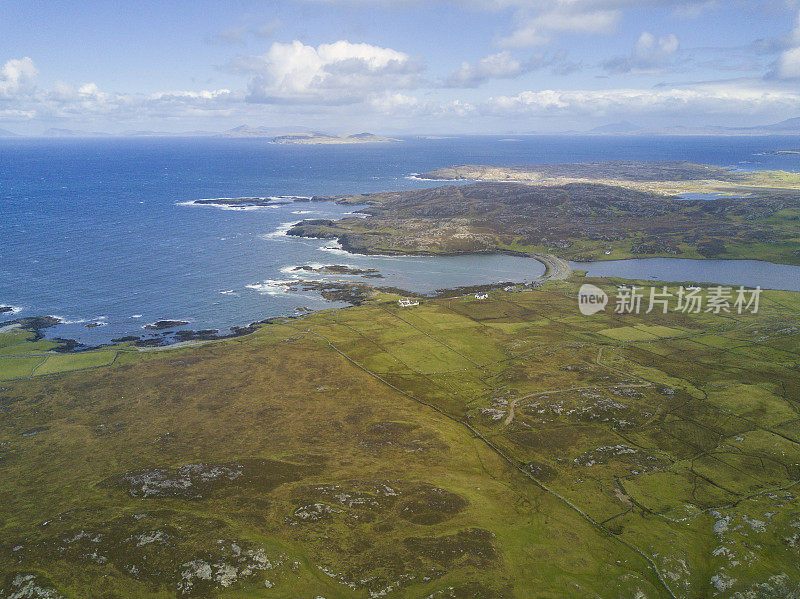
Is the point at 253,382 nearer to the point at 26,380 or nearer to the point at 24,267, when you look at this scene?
the point at 26,380

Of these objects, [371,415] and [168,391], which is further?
[168,391]

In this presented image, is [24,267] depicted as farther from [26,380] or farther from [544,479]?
[544,479]

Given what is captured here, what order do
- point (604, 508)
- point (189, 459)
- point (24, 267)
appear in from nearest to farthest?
point (604, 508), point (189, 459), point (24, 267)

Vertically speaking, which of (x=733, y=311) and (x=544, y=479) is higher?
(x=733, y=311)

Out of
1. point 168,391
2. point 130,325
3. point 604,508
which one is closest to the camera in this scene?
point 604,508

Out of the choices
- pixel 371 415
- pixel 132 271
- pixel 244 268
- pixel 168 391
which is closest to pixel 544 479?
pixel 371 415

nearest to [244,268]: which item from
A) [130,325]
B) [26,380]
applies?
[130,325]
